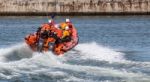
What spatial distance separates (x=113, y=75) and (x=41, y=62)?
4.80 m

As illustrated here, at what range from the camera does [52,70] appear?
26766 millimetres

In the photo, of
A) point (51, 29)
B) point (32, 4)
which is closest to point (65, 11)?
point (32, 4)

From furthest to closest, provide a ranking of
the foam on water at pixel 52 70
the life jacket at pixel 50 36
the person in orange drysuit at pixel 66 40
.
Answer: the person in orange drysuit at pixel 66 40, the life jacket at pixel 50 36, the foam on water at pixel 52 70

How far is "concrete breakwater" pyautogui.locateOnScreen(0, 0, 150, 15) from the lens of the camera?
96.0m

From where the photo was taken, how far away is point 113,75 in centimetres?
2534

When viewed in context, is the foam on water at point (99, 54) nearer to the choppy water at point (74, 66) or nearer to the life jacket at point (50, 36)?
the choppy water at point (74, 66)

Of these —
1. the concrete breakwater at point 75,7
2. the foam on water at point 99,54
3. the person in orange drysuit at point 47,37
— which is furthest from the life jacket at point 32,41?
the concrete breakwater at point 75,7

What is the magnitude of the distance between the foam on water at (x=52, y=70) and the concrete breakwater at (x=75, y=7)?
2479 inches

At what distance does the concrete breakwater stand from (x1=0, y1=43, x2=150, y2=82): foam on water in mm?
62961

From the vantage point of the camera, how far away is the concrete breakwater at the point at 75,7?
96000mm

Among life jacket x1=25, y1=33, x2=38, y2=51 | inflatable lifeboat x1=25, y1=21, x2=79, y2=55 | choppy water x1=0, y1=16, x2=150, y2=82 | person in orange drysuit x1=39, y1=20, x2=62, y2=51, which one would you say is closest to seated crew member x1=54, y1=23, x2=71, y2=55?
inflatable lifeboat x1=25, y1=21, x2=79, y2=55

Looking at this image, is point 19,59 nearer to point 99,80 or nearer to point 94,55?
point 94,55

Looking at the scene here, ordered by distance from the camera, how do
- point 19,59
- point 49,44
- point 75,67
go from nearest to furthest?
point 75,67
point 19,59
point 49,44

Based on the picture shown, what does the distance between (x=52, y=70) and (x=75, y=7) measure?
70816 millimetres
